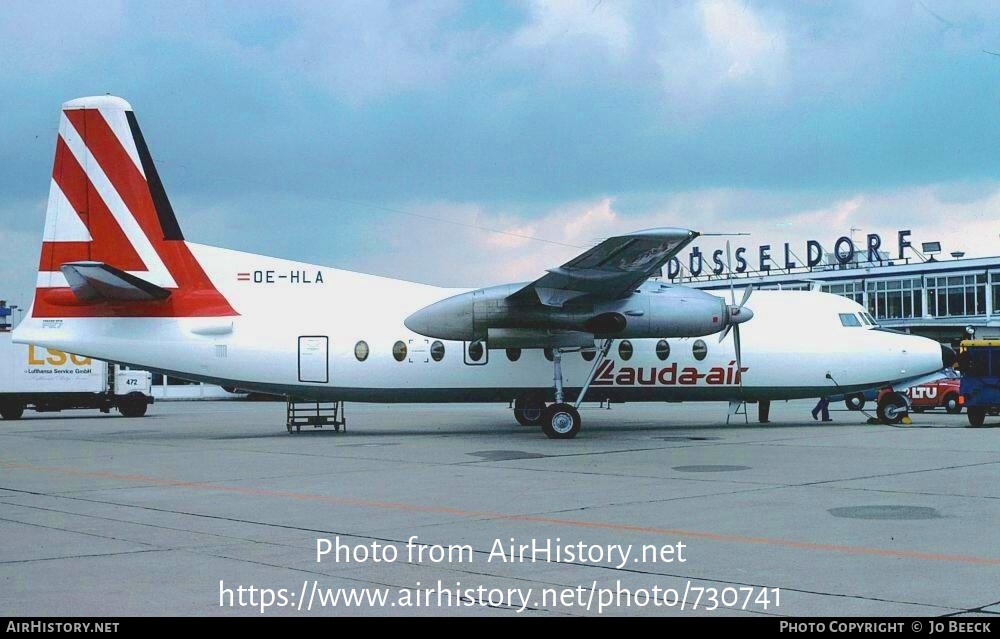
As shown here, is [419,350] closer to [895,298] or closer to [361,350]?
[361,350]

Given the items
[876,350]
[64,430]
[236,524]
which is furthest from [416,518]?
[64,430]

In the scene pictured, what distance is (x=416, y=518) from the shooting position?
38.9 feet

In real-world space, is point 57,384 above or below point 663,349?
below

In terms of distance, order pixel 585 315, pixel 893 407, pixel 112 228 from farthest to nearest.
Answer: pixel 893 407 → pixel 112 228 → pixel 585 315

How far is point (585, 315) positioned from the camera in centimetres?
2361

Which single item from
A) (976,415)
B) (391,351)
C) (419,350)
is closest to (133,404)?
(391,351)

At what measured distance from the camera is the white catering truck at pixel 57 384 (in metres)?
40.5

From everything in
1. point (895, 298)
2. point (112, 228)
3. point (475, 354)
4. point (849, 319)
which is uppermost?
Answer: point (895, 298)

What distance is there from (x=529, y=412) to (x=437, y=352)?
12.5ft

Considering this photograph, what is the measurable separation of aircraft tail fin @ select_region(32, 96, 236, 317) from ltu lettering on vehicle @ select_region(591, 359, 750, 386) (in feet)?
31.1

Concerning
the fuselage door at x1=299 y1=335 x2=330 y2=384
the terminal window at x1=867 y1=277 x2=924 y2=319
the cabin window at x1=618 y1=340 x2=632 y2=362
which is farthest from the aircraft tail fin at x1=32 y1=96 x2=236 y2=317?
the terminal window at x1=867 y1=277 x2=924 y2=319

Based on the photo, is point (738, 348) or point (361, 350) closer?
point (361, 350)
